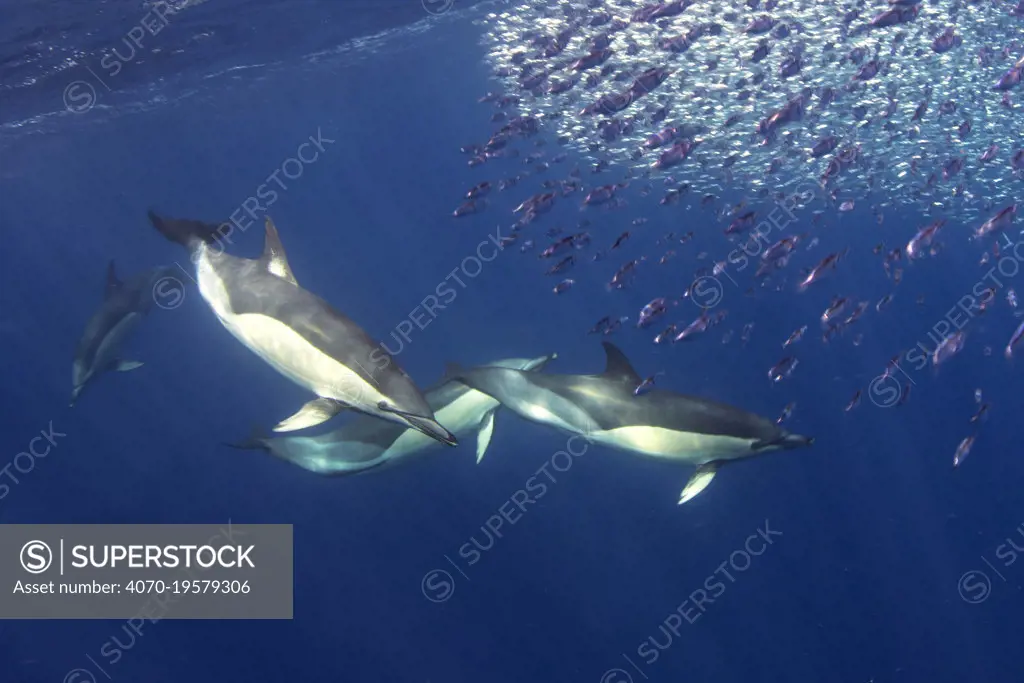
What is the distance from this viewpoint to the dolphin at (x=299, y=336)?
12.6 ft

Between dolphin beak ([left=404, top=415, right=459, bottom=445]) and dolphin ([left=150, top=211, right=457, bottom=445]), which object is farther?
dolphin ([left=150, top=211, right=457, bottom=445])

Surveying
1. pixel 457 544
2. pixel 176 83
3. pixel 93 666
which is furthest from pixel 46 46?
pixel 457 544

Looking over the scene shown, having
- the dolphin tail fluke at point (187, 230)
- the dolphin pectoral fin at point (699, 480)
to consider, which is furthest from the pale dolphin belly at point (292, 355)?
the dolphin pectoral fin at point (699, 480)

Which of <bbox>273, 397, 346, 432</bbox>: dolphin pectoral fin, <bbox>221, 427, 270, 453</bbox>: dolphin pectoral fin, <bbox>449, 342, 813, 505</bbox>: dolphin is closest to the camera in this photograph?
<bbox>273, 397, 346, 432</bbox>: dolphin pectoral fin

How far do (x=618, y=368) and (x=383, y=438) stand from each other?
352cm

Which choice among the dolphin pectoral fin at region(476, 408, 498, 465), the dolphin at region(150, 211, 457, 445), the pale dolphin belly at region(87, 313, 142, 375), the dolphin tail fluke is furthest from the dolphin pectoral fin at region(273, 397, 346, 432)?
the pale dolphin belly at region(87, 313, 142, 375)

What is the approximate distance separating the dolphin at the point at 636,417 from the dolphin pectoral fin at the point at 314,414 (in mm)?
2746

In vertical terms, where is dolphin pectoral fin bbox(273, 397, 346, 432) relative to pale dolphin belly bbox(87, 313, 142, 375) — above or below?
above

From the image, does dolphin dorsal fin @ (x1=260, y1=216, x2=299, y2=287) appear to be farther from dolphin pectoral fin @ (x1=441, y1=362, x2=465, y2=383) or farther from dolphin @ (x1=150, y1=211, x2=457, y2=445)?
dolphin pectoral fin @ (x1=441, y1=362, x2=465, y2=383)

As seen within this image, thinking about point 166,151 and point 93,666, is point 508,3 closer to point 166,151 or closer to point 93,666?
point 93,666

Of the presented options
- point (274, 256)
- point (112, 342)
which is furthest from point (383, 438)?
point (112, 342)

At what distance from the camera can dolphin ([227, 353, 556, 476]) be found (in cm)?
802

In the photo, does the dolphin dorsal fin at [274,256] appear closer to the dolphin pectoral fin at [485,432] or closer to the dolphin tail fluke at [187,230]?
the dolphin tail fluke at [187,230]

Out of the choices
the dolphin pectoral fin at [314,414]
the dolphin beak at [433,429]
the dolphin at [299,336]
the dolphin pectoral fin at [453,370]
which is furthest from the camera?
the dolphin pectoral fin at [453,370]
